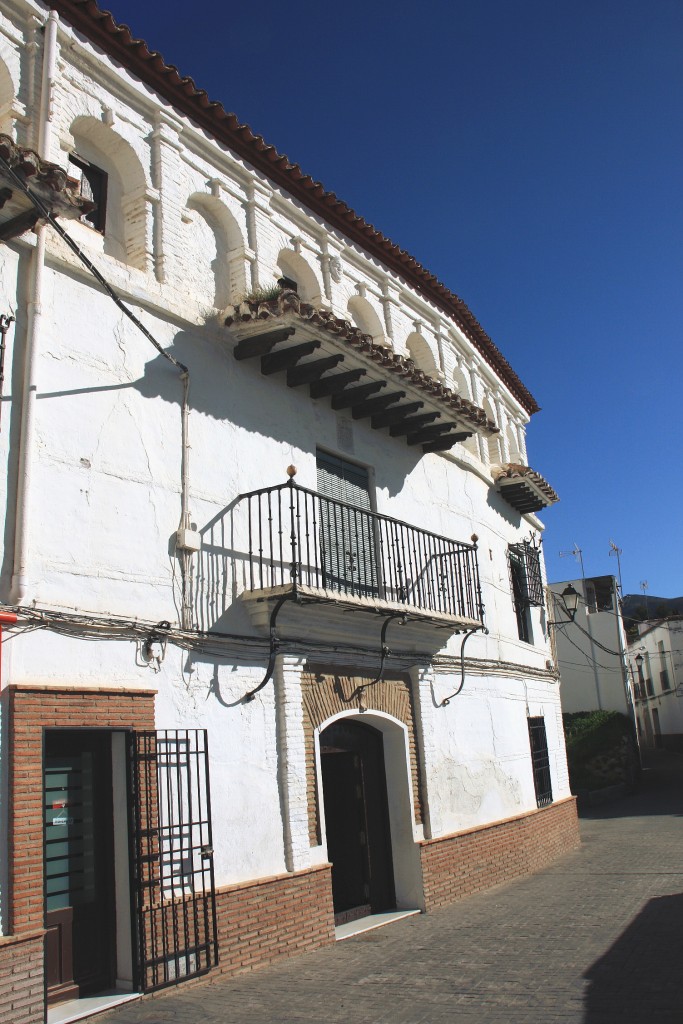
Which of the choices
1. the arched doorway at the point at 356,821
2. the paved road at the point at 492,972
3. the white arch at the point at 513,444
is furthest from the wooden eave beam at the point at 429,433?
the paved road at the point at 492,972

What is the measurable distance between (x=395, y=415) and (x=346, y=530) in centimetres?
183

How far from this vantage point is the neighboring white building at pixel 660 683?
3894 cm

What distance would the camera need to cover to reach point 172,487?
7605 mm

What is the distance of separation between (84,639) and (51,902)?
1.84m

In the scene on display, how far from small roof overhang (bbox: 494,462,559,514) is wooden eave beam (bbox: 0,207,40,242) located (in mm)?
9341

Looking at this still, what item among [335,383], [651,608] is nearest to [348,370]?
[335,383]

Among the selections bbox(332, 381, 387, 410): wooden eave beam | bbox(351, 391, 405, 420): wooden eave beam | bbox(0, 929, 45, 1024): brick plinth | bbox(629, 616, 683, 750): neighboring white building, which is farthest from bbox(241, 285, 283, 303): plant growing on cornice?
bbox(629, 616, 683, 750): neighboring white building

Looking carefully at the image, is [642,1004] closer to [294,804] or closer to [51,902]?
[294,804]

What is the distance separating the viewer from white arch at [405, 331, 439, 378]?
42.0ft

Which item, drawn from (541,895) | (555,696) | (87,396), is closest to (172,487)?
(87,396)

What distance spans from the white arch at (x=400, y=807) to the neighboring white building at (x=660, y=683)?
30243 mm

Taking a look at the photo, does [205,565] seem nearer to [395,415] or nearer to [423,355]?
[395,415]

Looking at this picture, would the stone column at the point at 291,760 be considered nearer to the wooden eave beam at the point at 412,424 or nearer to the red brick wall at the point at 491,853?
the red brick wall at the point at 491,853

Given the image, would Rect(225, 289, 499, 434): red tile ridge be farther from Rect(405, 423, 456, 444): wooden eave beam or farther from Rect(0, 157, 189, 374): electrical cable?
Rect(0, 157, 189, 374): electrical cable
